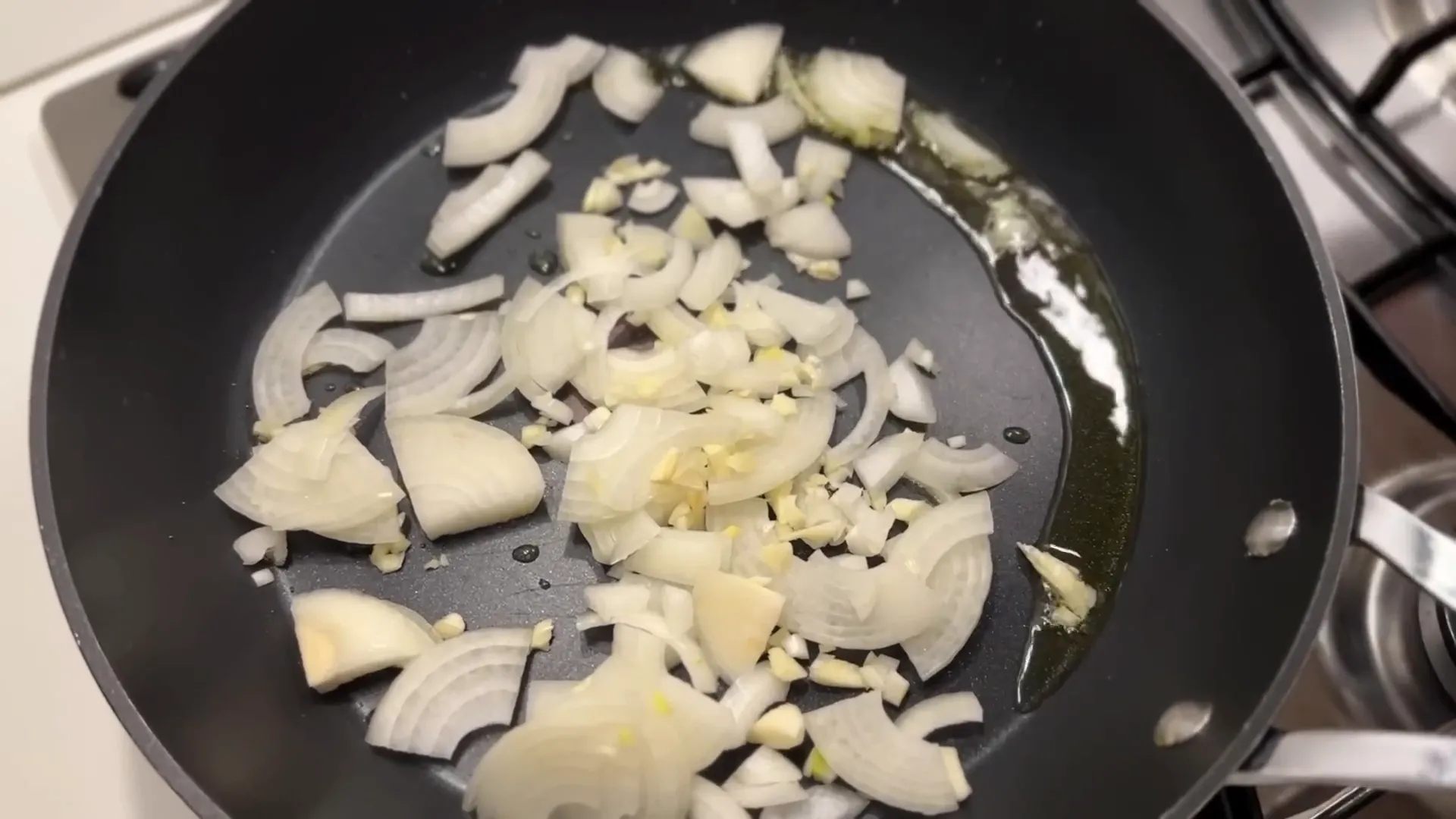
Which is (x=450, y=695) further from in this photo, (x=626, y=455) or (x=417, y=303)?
(x=417, y=303)

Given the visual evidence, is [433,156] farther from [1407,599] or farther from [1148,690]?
[1407,599]

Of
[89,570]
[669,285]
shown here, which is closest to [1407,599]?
[669,285]

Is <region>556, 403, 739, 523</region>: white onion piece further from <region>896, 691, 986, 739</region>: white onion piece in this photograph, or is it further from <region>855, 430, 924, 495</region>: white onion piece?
<region>896, 691, 986, 739</region>: white onion piece

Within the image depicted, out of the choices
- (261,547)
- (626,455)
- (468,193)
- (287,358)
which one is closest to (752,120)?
(468,193)

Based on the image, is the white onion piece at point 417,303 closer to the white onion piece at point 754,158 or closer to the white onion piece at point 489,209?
the white onion piece at point 489,209

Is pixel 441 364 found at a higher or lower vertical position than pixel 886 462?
higher

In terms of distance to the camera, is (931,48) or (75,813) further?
(931,48)
